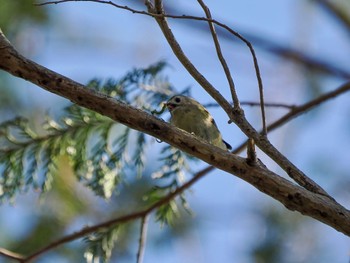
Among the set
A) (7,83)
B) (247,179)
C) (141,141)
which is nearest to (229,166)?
(247,179)

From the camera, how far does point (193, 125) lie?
3566 mm

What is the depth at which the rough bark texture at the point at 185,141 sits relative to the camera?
235 centimetres

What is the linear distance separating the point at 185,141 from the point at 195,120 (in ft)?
3.66

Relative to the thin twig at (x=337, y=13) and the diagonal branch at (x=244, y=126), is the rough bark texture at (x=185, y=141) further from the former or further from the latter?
the thin twig at (x=337, y=13)

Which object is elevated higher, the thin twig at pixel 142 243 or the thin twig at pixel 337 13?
the thin twig at pixel 337 13

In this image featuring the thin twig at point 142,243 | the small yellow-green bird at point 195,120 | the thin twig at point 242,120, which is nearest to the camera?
the thin twig at point 242,120

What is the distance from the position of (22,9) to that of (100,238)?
5.92 feet

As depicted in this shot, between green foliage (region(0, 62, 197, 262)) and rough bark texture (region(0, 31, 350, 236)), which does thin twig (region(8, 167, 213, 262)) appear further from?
rough bark texture (region(0, 31, 350, 236))

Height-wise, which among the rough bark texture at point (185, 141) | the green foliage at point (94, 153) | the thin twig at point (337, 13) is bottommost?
the rough bark texture at point (185, 141)

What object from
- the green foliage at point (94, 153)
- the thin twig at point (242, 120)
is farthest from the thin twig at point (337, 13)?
the thin twig at point (242, 120)

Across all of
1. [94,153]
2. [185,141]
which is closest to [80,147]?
[94,153]

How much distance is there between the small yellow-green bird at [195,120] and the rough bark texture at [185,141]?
3.25 ft

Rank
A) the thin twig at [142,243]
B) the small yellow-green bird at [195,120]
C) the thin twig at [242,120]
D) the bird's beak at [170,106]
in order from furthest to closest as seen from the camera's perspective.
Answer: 1. the bird's beak at [170,106]
2. the small yellow-green bird at [195,120]
3. the thin twig at [142,243]
4. the thin twig at [242,120]

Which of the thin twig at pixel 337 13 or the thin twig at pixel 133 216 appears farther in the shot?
the thin twig at pixel 337 13
